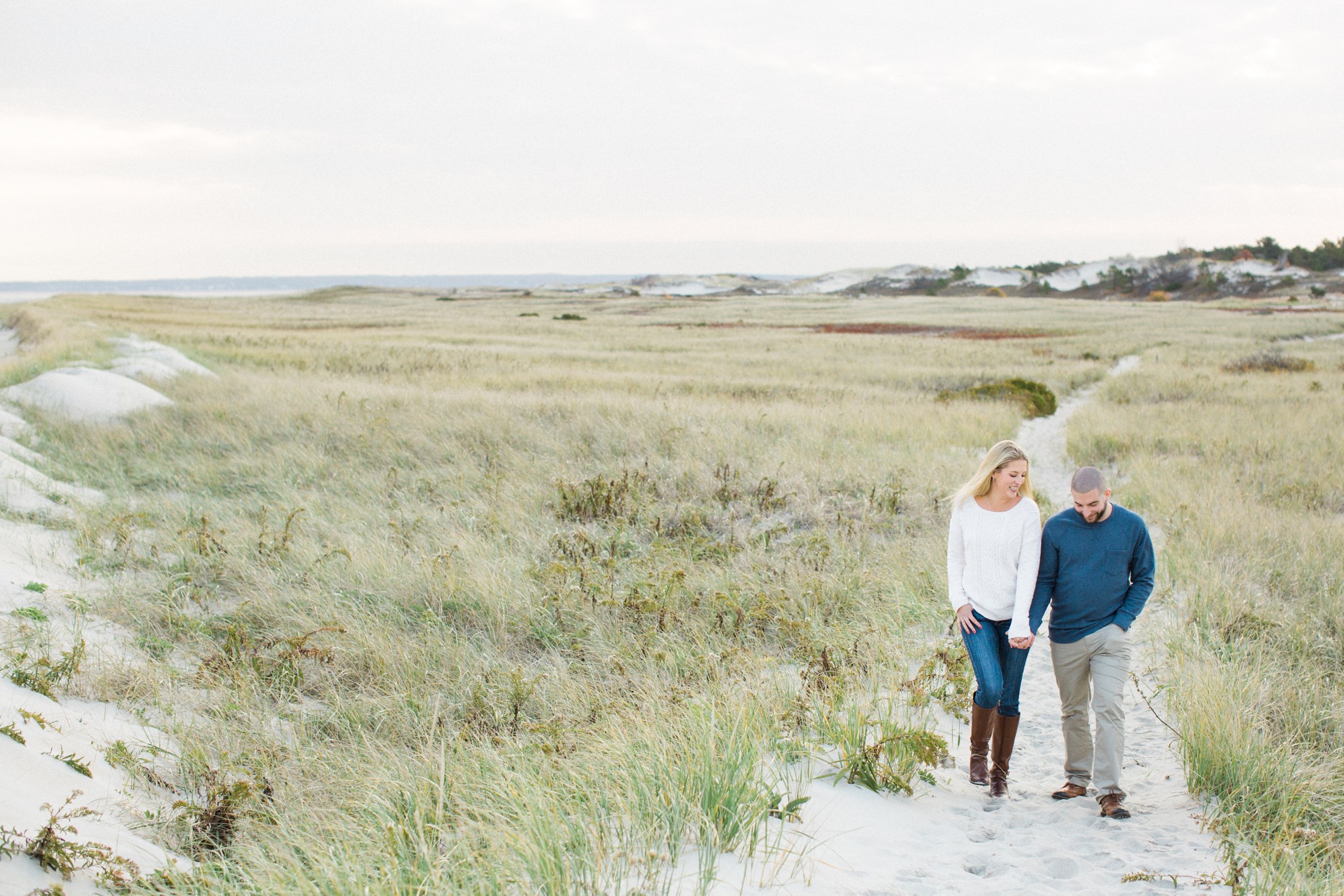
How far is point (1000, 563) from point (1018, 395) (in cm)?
1547

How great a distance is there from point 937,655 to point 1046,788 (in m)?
1.03

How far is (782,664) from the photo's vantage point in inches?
206

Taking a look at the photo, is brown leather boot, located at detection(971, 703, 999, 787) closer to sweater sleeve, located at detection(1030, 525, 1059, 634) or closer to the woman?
the woman

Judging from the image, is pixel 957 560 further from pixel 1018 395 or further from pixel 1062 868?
pixel 1018 395

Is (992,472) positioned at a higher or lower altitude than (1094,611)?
higher

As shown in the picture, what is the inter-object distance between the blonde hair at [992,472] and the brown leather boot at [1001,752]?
1.11 metres

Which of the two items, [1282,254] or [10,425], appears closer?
[10,425]

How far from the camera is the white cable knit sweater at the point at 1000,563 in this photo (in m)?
3.83

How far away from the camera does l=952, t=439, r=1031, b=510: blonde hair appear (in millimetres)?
3883

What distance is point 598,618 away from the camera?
18.9ft

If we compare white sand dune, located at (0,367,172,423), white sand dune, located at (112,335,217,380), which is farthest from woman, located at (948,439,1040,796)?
white sand dune, located at (112,335,217,380)

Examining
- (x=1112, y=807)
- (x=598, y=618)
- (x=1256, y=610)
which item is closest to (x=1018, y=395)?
(x=1256, y=610)

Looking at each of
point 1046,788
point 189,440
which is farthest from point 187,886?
point 189,440

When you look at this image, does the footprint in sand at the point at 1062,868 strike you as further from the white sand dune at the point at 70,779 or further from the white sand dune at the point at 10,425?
the white sand dune at the point at 10,425
